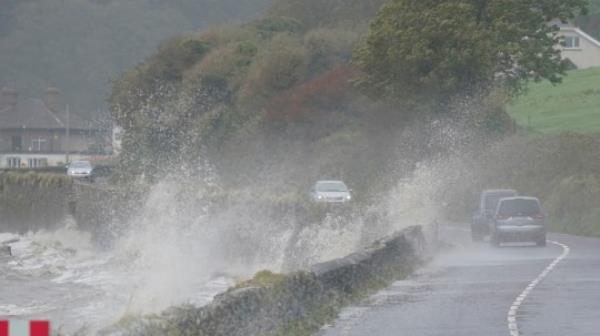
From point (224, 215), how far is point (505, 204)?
32.2ft

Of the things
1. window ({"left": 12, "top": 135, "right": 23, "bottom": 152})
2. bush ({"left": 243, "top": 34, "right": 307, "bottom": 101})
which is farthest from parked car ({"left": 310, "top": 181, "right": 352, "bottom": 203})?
window ({"left": 12, "top": 135, "right": 23, "bottom": 152})

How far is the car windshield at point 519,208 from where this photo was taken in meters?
43.7

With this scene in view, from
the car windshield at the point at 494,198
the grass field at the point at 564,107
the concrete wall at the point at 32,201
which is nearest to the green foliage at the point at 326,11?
the grass field at the point at 564,107

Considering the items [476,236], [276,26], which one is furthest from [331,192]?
[276,26]

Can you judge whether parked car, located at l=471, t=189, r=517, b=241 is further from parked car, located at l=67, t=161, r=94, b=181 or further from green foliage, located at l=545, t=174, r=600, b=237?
parked car, located at l=67, t=161, r=94, b=181

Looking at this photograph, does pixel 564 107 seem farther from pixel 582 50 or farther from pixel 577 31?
pixel 582 50

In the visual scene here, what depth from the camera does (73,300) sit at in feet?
135

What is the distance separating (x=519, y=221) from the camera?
43.7m

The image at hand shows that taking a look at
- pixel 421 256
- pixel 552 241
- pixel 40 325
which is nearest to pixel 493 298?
pixel 421 256

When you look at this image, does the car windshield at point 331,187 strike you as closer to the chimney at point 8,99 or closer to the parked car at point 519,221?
the parked car at point 519,221

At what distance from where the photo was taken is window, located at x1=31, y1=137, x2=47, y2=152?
455 feet

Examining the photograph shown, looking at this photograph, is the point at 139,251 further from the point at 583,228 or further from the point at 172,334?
the point at 172,334

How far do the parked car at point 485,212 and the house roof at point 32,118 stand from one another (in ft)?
308

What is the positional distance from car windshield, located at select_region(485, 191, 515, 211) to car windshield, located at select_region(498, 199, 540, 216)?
2270 millimetres
